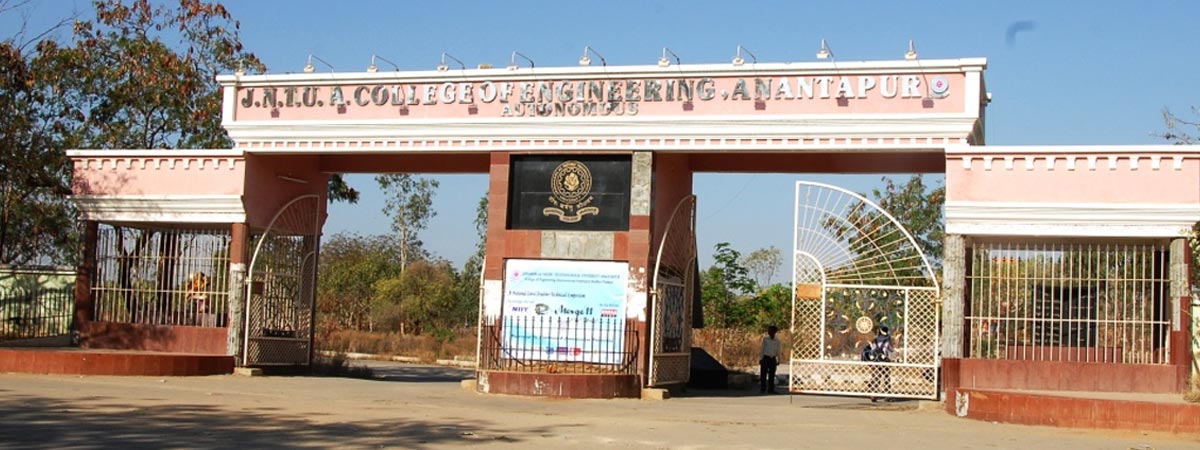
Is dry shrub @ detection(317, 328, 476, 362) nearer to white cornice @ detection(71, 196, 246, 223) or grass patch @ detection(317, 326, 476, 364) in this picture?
grass patch @ detection(317, 326, 476, 364)

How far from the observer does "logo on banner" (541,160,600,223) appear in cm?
1941

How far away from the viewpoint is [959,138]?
17.7 meters

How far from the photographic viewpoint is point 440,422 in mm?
13742

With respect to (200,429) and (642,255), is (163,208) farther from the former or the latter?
(200,429)

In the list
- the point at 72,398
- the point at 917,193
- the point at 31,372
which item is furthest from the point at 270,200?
the point at 917,193

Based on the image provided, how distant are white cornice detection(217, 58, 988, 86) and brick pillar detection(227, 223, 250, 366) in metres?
2.54

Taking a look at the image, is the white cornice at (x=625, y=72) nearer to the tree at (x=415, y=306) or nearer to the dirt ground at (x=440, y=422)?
the dirt ground at (x=440, y=422)

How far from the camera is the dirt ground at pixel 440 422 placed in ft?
38.1

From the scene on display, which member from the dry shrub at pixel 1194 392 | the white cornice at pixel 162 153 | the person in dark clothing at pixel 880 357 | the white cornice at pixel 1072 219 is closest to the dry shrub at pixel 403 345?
the white cornice at pixel 162 153

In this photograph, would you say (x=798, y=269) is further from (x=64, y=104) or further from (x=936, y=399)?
(x=64, y=104)

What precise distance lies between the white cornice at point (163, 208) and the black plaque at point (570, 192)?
195 inches

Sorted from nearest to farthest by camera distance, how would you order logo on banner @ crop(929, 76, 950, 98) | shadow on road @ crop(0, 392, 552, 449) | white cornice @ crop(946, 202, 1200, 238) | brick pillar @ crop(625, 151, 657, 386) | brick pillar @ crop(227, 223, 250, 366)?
shadow on road @ crop(0, 392, 552, 449)
white cornice @ crop(946, 202, 1200, 238)
logo on banner @ crop(929, 76, 950, 98)
brick pillar @ crop(625, 151, 657, 386)
brick pillar @ crop(227, 223, 250, 366)

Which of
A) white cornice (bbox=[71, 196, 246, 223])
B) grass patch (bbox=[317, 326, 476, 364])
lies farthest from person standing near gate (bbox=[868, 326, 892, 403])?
grass patch (bbox=[317, 326, 476, 364])

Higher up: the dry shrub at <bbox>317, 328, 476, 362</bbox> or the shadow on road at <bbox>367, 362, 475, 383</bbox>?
the dry shrub at <bbox>317, 328, 476, 362</bbox>
